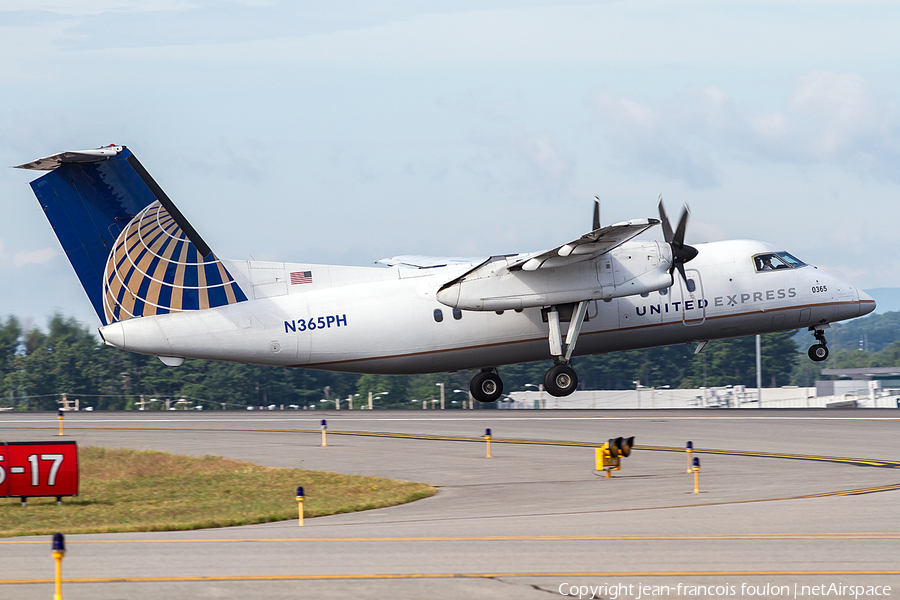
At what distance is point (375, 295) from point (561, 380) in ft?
22.6

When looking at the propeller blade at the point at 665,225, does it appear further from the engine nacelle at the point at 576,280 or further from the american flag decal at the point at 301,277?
the american flag decal at the point at 301,277

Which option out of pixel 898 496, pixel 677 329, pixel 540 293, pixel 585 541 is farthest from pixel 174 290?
pixel 898 496

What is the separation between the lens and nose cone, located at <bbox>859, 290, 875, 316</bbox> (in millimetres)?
34688

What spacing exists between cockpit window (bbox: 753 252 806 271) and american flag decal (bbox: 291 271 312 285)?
15372 mm

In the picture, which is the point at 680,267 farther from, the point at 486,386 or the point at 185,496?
the point at 185,496

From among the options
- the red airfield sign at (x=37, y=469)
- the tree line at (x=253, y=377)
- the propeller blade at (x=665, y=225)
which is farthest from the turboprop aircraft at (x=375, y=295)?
the tree line at (x=253, y=377)

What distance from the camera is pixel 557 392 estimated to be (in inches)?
1276

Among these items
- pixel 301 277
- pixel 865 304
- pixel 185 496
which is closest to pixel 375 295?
pixel 301 277

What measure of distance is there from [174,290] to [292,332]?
153 inches

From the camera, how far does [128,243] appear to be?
29.8 m

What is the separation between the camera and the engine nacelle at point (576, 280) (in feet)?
99.6

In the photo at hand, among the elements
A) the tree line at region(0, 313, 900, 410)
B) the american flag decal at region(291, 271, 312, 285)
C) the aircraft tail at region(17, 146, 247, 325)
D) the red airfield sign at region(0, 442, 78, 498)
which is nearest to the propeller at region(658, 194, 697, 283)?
the american flag decal at region(291, 271, 312, 285)

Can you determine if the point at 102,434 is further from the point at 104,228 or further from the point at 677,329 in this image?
the point at 677,329

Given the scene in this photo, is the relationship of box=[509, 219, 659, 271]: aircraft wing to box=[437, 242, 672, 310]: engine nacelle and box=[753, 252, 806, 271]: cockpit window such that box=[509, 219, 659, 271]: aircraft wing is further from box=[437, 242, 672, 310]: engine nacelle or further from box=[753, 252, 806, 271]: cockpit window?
box=[753, 252, 806, 271]: cockpit window
